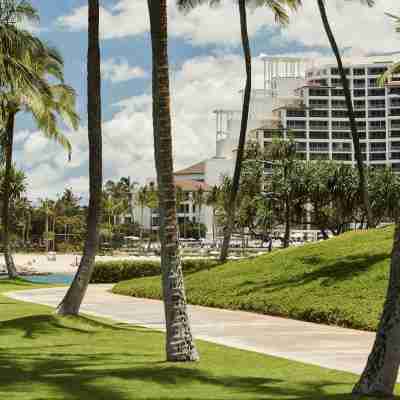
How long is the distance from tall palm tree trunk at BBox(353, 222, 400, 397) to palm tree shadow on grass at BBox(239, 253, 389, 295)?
1195cm

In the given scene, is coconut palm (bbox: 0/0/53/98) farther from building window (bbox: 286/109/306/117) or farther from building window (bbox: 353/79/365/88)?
building window (bbox: 353/79/365/88)

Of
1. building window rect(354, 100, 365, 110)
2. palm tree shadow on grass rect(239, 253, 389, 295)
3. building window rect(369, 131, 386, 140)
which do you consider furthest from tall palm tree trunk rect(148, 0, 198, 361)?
building window rect(354, 100, 365, 110)

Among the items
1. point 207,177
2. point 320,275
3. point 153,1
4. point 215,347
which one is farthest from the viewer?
point 207,177

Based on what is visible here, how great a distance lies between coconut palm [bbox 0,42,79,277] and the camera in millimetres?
20562

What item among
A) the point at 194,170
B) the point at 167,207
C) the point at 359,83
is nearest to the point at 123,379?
the point at 167,207

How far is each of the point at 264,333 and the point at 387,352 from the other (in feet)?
26.6

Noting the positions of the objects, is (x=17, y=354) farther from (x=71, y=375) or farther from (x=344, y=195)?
(x=344, y=195)

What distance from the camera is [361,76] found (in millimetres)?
154500

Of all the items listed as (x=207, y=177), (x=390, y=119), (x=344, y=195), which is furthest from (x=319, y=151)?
(x=344, y=195)

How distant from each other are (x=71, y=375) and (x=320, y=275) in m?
12.3

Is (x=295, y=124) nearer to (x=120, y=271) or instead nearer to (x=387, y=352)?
(x=120, y=271)

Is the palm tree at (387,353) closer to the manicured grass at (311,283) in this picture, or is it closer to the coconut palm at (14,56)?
the manicured grass at (311,283)

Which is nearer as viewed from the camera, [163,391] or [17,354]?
[163,391]

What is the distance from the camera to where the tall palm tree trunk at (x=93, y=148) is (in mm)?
17000
